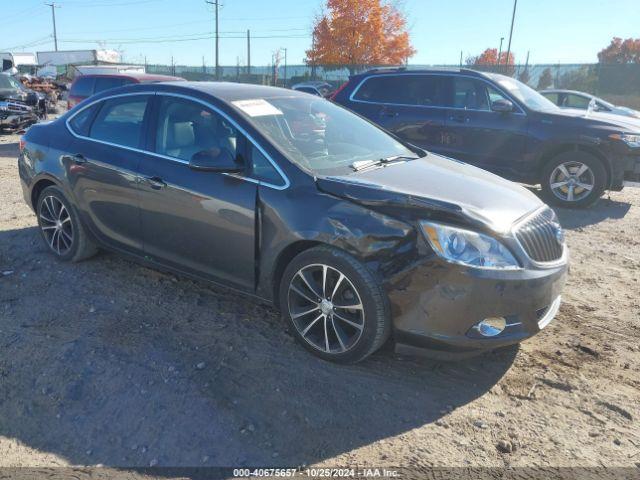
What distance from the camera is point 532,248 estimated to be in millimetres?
3088

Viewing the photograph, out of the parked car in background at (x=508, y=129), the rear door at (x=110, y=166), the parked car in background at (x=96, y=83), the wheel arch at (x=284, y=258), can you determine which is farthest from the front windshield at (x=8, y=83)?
the wheel arch at (x=284, y=258)

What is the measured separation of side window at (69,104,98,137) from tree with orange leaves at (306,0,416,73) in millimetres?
32755

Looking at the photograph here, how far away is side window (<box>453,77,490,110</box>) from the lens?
26.2 ft

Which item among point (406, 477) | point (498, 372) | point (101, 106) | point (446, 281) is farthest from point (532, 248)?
point (101, 106)

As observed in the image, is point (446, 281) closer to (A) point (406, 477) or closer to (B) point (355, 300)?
(B) point (355, 300)

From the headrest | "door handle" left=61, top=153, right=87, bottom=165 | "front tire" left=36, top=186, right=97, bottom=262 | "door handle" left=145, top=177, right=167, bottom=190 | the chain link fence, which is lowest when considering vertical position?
"front tire" left=36, top=186, right=97, bottom=262

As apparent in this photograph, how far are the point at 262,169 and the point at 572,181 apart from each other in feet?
18.8

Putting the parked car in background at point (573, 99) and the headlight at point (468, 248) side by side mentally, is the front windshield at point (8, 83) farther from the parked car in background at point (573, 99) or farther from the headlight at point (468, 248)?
the headlight at point (468, 248)

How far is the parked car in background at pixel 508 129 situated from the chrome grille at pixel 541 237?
459 centimetres

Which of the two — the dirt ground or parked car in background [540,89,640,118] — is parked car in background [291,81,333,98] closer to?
parked car in background [540,89,640,118]

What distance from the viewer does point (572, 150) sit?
24.7 ft

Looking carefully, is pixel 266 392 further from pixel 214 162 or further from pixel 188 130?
pixel 188 130

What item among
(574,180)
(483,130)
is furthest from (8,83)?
(574,180)

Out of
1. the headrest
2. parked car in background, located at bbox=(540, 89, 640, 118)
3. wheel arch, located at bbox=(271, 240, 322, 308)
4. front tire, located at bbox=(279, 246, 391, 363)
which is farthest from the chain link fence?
front tire, located at bbox=(279, 246, 391, 363)
